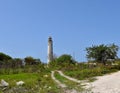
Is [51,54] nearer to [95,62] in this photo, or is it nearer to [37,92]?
[95,62]

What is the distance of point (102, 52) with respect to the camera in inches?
2192

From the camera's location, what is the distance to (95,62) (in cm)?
5669

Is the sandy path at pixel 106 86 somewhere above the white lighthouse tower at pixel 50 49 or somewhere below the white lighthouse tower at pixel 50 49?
below

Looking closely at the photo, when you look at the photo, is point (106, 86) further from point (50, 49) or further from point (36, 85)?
point (50, 49)

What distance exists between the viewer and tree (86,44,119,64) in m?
55.1

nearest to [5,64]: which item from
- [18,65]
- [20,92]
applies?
[18,65]

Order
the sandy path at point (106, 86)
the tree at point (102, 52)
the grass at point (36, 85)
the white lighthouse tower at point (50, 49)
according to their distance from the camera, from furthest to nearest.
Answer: the white lighthouse tower at point (50, 49) → the tree at point (102, 52) → the grass at point (36, 85) → the sandy path at point (106, 86)

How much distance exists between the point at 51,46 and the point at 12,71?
1180 inches

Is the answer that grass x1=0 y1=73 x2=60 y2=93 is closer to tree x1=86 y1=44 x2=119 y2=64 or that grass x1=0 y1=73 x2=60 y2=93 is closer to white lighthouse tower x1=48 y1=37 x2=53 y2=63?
tree x1=86 y1=44 x2=119 y2=64

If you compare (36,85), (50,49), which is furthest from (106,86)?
(50,49)

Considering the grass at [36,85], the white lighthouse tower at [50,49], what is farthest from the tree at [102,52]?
the grass at [36,85]

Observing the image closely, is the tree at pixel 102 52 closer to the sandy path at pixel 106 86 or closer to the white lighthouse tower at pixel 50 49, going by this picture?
the white lighthouse tower at pixel 50 49

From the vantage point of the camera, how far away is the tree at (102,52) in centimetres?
5506

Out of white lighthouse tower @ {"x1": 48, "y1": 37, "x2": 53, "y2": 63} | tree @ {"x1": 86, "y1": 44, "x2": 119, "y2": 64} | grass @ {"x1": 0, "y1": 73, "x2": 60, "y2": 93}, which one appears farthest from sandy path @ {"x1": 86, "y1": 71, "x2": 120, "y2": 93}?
white lighthouse tower @ {"x1": 48, "y1": 37, "x2": 53, "y2": 63}
